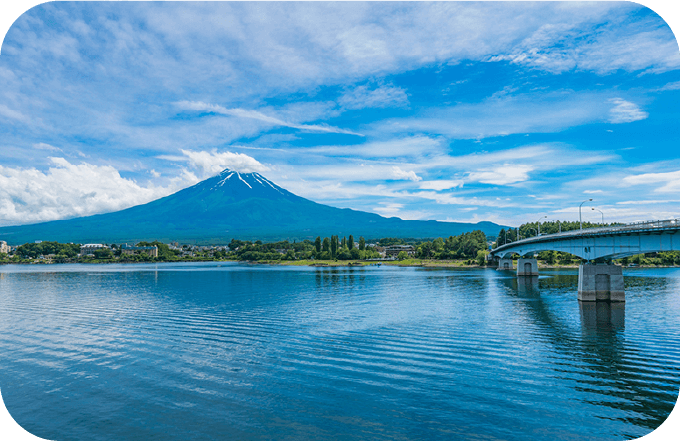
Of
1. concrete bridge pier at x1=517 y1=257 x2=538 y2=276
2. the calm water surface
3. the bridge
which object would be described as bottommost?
the calm water surface

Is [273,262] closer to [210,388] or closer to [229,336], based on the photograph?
[229,336]

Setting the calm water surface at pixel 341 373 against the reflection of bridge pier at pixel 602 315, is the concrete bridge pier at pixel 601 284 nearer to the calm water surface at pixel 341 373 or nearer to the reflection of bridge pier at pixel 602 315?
the reflection of bridge pier at pixel 602 315

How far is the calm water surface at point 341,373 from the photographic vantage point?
52.5 ft

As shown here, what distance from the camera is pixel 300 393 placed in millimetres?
19281

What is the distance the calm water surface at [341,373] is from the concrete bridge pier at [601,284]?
617 centimetres

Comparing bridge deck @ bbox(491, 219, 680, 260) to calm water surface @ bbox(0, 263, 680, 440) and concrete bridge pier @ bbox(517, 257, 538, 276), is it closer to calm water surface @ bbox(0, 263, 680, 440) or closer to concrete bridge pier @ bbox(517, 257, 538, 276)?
calm water surface @ bbox(0, 263, 680, 440)

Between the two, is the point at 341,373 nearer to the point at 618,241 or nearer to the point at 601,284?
the point at 618,241

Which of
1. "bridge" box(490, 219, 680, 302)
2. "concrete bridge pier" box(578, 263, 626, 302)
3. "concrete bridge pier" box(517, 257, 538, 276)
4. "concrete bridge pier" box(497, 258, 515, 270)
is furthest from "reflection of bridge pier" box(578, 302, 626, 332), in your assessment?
"concrete bridge pier" box(497, 258, 515, 270)

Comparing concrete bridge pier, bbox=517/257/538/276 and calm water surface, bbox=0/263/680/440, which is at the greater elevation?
concrete bridge pier, bbox=517/257/538/276

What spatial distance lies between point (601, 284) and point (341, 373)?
4321 cm

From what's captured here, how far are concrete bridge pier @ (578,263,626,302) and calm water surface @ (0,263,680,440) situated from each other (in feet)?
20.2

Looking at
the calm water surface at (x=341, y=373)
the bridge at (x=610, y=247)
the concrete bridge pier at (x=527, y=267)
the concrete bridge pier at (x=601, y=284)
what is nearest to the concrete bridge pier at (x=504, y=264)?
the concrete bridge pier at (x=527, y=267)

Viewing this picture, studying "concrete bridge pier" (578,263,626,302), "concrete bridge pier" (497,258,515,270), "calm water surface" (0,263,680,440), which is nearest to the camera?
"calm water surface" (0,263,680,440)

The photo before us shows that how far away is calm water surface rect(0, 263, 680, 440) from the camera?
16.0 meters
